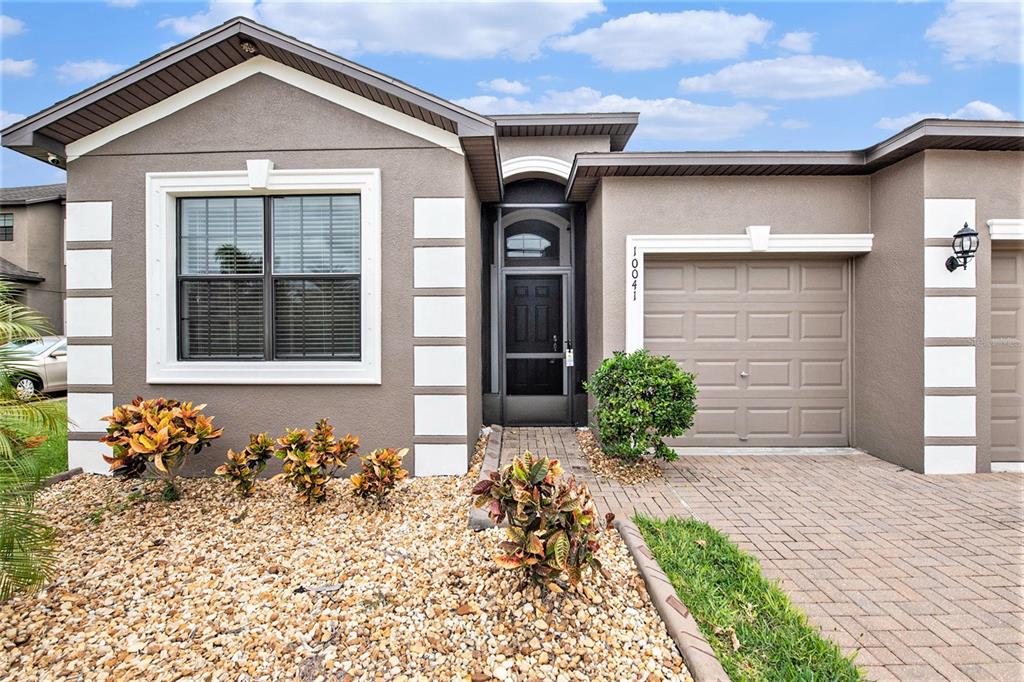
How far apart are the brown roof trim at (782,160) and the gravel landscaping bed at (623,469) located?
3386 millimetres

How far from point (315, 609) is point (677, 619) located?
1.96 m

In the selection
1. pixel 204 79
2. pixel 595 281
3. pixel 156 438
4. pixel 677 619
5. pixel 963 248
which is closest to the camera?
pixel 677 619

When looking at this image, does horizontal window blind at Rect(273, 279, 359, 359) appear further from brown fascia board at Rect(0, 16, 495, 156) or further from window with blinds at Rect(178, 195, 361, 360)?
brown fascia board at Rect(0, 16, 495, 156)

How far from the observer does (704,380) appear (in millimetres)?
6133

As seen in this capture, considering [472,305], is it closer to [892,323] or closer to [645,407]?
[645,407]

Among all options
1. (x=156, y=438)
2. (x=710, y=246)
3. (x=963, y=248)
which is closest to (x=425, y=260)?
(x=156, y=438)

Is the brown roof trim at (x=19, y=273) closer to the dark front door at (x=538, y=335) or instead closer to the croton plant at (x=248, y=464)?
the croton plant at (x=248, y=464)

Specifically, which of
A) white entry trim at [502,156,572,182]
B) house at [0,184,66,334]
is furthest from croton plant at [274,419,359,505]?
house at [0,184,66,334]

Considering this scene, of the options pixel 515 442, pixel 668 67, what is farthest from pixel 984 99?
pixel 515 442

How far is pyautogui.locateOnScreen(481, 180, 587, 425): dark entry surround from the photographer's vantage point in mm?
7180

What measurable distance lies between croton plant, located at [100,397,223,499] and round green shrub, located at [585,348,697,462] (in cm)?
377

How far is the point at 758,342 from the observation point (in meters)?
6.08

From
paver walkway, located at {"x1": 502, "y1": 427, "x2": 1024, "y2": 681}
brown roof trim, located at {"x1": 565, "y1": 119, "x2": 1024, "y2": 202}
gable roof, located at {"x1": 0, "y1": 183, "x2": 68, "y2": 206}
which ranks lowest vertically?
paver walkway, located at {"x1": 502, "y1": 427, "x2": 1024, "y2": 681}

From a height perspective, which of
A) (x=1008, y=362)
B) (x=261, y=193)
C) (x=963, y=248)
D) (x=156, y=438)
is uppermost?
(x=261, y=193)
